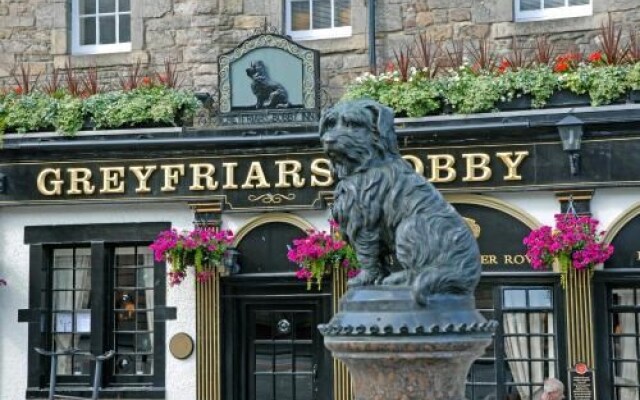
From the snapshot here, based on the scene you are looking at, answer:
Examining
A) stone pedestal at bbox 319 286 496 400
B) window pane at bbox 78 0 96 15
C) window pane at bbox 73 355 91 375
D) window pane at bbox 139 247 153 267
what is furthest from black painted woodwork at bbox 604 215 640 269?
stone pedestal at bbox 319 286 496 400

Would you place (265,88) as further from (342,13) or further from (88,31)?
(88,31)

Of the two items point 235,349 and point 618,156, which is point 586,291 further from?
point 235,349

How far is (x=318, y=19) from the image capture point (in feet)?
43.0

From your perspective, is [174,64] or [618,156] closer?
[618,156]

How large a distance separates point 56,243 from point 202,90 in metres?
2.25

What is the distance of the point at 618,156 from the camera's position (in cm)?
1142

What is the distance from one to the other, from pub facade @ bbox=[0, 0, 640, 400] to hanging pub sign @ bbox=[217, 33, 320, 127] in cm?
2

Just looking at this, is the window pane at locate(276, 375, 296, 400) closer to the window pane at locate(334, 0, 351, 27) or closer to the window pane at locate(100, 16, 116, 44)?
the window pane at locate(334, 0, 351, 27)

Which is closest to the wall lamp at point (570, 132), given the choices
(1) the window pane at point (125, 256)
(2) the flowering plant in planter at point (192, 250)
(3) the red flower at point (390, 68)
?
(3) the red flower at point (390, 68)

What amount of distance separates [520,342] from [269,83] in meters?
3.64

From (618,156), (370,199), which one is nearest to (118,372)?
(618,156)

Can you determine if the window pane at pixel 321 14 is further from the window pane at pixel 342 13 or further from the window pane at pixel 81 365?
the window pane at pixel 81 365

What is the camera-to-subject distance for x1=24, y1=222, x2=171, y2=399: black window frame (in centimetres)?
1266

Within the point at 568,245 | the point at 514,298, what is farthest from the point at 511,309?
the point at 568,245
